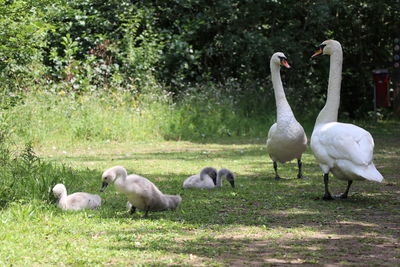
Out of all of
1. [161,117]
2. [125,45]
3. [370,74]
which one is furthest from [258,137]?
[370,74]

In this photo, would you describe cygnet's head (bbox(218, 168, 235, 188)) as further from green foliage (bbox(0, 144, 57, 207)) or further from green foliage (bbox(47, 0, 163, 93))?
green foliage (bbox(47, 0, 163, 93))

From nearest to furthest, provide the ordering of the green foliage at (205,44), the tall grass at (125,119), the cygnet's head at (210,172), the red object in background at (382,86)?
1. the cygnet's head at (210,172)
2. the tall grass at (125,119)
3. the green foliage at (205,44)
4. the red object in background at (382,86)

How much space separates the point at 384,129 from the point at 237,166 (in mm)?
10480

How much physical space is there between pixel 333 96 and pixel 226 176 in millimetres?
1827

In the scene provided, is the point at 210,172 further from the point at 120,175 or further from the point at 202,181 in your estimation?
the point at 120,175

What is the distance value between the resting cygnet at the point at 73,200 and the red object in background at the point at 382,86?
794 inches

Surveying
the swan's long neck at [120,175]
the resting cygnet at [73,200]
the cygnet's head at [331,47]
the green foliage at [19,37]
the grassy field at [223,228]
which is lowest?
the grassy field at [223,228]

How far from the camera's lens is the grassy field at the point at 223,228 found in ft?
17.2

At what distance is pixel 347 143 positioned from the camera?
7699mm

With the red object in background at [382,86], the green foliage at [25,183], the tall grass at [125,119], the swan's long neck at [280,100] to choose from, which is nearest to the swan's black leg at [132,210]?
the green foliage at [25,183]

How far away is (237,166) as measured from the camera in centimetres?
1205

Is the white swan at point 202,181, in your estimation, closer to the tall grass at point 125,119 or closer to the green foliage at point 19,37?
the green foliage at point 19,37

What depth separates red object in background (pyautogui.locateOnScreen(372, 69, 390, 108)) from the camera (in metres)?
25.7

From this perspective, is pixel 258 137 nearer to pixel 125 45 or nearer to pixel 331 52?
pixel 125 45
